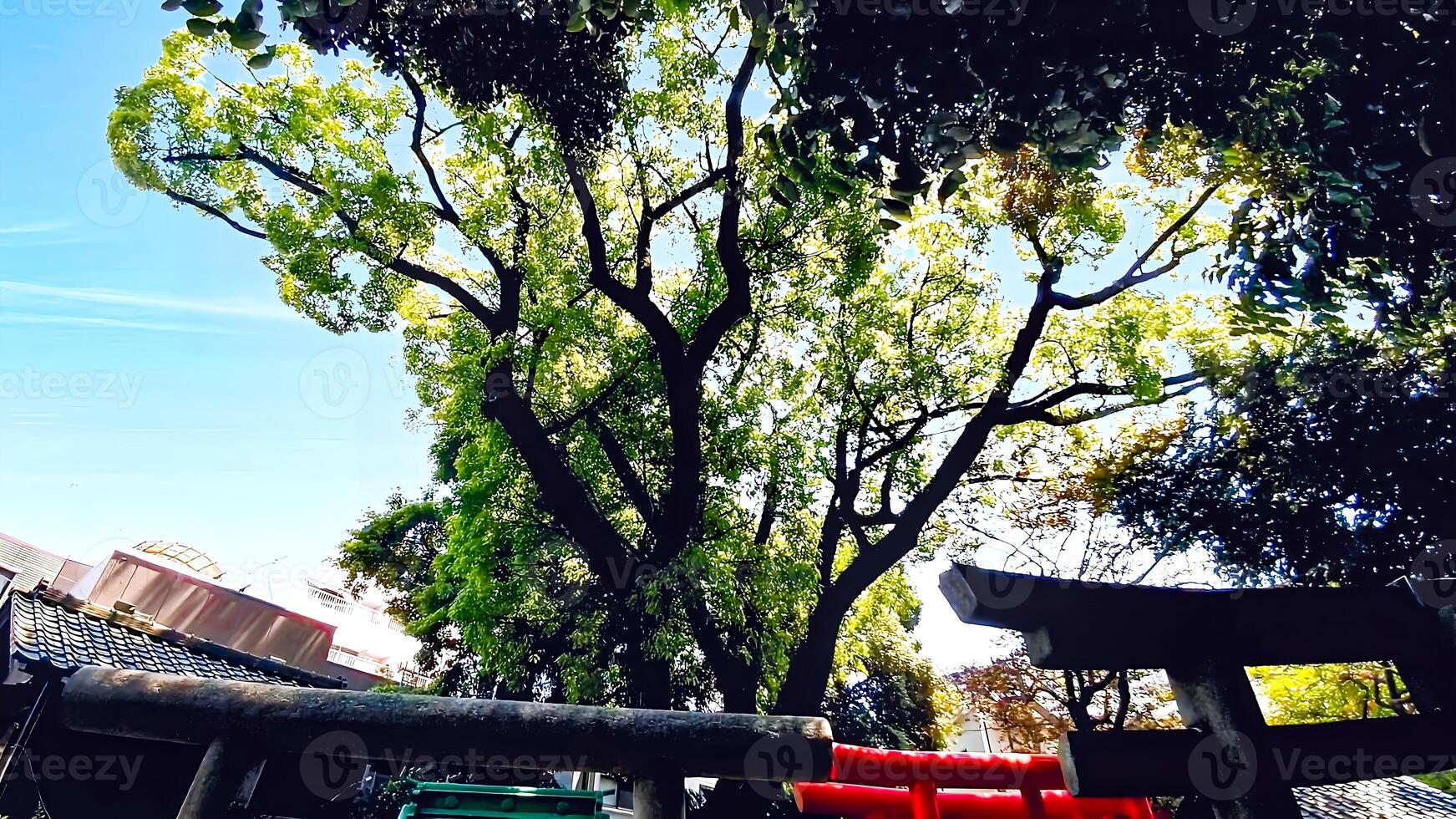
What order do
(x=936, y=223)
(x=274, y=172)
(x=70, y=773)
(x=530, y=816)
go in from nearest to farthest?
(x=530, y=816) < (x=70, y=773) < (x=274, y=172) < (x=936, y=223)

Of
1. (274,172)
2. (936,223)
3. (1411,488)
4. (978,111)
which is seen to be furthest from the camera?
(936,223)

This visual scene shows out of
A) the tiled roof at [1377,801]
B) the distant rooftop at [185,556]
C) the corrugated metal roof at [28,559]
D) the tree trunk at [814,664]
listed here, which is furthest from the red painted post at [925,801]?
the corrugated metal roof at [28,559]

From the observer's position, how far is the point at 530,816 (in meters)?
2.82

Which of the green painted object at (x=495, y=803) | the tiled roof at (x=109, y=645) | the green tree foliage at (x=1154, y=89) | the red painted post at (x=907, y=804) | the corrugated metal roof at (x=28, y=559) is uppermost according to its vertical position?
the corrugated metal roof at (x=28, y=559)

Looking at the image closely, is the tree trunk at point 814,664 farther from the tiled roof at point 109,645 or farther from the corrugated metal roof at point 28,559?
the corrugated metal roof at point 28,559

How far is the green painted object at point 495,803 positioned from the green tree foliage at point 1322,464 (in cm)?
754

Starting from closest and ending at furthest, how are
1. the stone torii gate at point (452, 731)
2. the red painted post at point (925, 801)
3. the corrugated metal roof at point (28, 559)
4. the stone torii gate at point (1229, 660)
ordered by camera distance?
the stone torii gate at point (452, 731)
the stone torii gate at point (1229, 660)
the red painted post at point (925, 801)
the corrugated metal roof at point (28, 559)

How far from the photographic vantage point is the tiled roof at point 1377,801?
8852 mm

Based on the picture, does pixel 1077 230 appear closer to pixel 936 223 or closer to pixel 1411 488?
pixel 936 223

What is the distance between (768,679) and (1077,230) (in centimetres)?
759

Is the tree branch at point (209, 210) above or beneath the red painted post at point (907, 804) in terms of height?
above

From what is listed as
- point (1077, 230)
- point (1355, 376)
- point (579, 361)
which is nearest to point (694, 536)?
point (579, 361)

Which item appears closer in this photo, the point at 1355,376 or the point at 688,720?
the point at 688,720

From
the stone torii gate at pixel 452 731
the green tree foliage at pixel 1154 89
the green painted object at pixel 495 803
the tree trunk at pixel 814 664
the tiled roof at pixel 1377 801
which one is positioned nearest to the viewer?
the green painted object at pixel 495 803
